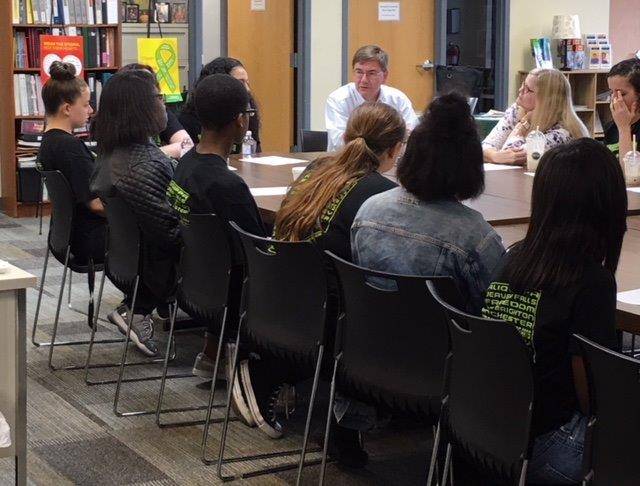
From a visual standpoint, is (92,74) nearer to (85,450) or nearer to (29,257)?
(29,257)

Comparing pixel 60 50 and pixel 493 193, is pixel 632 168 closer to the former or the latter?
pixel 493 193

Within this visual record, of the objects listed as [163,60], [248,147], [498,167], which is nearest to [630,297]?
[498,167]

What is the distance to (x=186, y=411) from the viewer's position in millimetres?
3975

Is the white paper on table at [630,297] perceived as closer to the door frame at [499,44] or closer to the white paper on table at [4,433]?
the white paper on table at [4,433]

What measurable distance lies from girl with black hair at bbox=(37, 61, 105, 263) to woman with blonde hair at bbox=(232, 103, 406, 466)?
1.44 meters

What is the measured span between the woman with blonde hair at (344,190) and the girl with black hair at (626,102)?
1981 millimetres

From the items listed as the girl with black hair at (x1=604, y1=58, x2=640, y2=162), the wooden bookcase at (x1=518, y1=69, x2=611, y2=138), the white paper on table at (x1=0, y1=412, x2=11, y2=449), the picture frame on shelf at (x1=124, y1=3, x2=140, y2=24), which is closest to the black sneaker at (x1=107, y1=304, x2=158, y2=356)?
the white paper on table at (x1=0, y1=412, x2=11, y2=449)

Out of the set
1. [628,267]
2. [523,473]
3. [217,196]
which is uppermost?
[217,196]

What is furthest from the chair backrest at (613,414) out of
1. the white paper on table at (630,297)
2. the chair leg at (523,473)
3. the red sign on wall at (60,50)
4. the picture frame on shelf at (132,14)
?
the picture frame on shelf at (132,14)

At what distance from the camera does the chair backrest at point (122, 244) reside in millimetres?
3977

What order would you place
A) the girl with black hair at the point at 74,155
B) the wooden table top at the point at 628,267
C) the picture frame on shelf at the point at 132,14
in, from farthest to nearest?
the picture frame on shelf at the point at 132,14
the girl with black hair at the point at 74,155
the wooden table top at the point at 628,267

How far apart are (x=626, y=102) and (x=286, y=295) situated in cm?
266

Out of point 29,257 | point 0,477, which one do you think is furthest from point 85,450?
point 29,257

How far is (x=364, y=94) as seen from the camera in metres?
6.16
